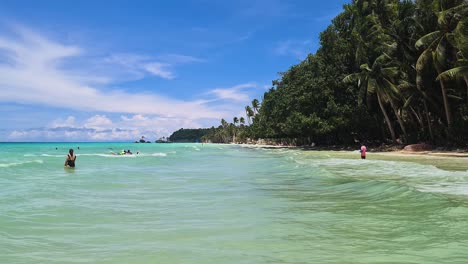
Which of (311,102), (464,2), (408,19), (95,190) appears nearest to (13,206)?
(95,190)

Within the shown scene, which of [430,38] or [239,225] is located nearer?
[239,225]

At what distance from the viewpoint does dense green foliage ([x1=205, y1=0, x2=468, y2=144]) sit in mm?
33312

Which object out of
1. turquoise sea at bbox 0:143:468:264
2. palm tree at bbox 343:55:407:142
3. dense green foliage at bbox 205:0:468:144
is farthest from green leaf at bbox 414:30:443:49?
turquoise sea at bbox 0:143:468:264

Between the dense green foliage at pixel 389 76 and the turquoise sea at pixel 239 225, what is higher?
the dense green foliage at pixel 389 76

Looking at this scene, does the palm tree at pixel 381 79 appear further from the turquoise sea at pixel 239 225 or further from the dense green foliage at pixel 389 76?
the turquoise sea at pixel 239 225

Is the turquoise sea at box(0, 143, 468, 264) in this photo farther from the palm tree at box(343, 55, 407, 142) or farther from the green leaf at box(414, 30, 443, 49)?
the palm tree at box(343, 55, 407, 142)

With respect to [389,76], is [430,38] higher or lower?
higher

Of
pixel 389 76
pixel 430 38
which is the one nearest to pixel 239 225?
pixel 430 38

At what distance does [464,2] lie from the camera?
3288 centimetres

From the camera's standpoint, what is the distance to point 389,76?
1655 inches

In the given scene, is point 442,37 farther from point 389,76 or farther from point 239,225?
point 239,225

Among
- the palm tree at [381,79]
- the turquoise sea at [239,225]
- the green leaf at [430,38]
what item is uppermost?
the green leaf at [430,38]

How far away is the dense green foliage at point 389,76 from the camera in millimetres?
33312

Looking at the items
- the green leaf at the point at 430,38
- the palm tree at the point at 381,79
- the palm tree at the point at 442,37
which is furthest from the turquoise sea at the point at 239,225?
the palm tree at the point at 381,79
